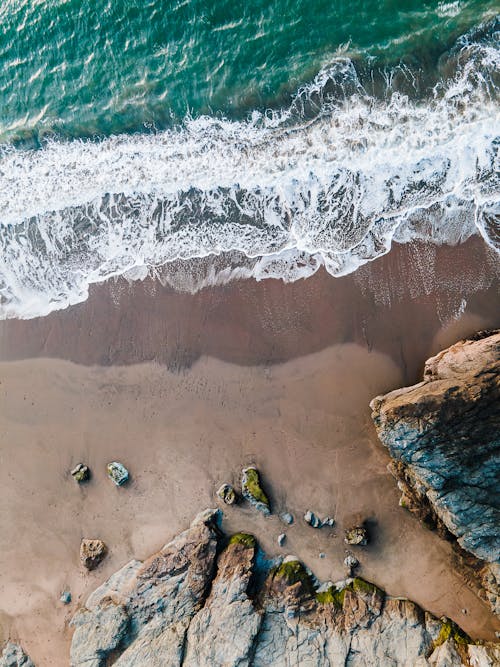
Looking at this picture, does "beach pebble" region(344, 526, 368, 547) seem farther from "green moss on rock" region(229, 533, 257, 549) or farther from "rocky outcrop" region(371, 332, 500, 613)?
"green moss on rock" region(229, 533, 257, 549)

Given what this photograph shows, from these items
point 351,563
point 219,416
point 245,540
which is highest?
point 219,416

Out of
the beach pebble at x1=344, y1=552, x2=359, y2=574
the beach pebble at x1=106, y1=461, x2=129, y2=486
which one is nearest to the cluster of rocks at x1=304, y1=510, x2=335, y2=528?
the beach pebble at x1=344, y1=552, x2=359, y2=574

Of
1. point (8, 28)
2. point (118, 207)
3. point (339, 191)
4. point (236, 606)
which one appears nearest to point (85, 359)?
point (118, 207)

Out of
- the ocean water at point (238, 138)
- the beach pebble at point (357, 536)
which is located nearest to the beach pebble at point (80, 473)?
the ocean water at point (238, 138)

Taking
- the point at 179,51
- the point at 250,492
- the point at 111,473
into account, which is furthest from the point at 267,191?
the point at 111,473

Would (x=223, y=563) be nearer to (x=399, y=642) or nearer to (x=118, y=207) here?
(x=399, y=642)

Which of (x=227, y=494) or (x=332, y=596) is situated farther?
(x=227, y=494)

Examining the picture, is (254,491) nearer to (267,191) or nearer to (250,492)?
(250,492)

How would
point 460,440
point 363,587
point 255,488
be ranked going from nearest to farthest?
point 460,440, point 363,587, point 255,488

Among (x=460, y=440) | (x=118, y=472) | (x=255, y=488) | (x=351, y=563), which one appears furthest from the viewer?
(x=118, y=472)
